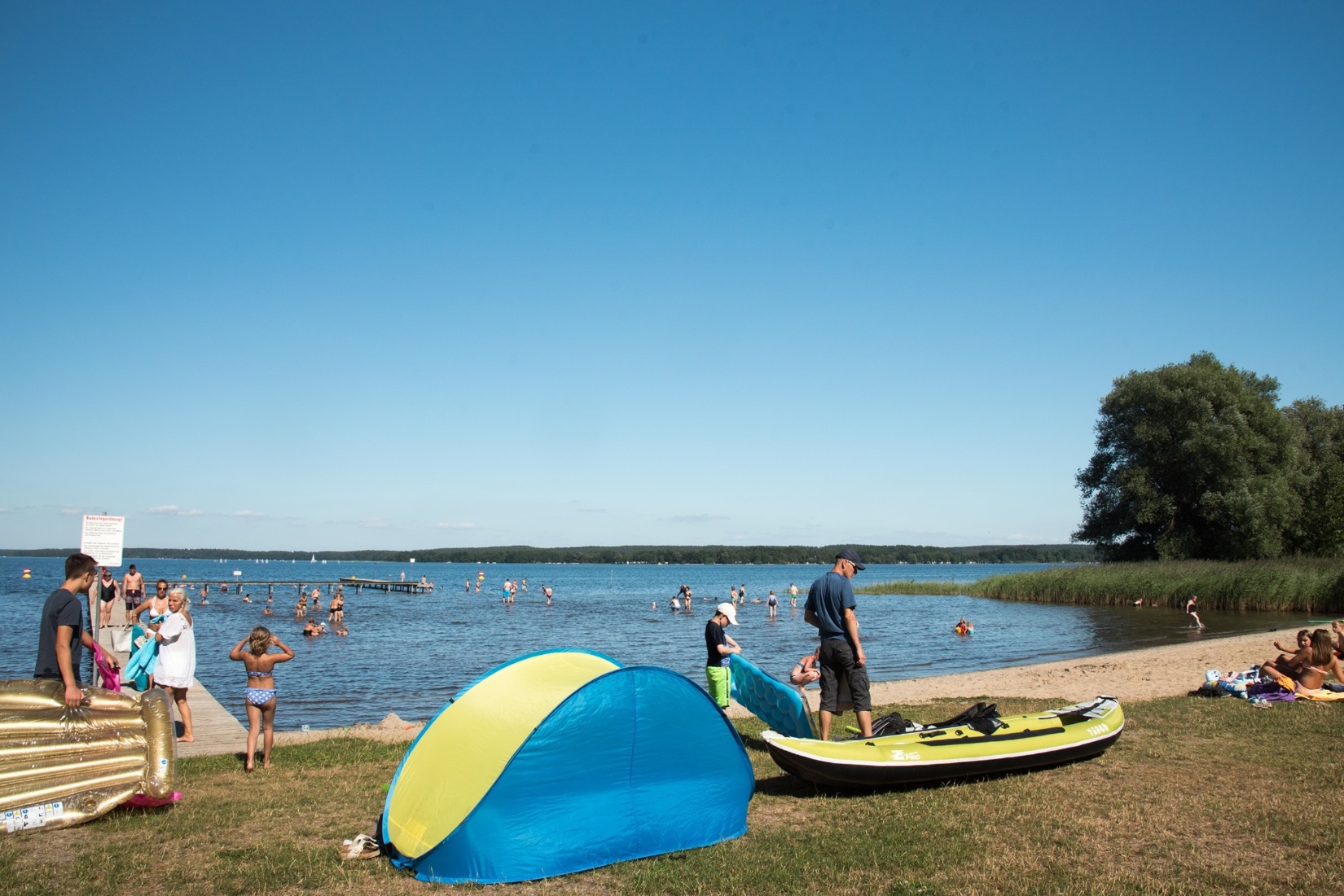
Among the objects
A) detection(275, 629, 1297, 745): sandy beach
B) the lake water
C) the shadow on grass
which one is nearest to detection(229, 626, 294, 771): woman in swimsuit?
detection(275, 629, 1297, 745): sandy beach

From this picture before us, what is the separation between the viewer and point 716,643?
10375 millimetres

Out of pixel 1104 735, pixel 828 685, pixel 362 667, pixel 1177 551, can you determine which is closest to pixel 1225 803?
pixel 1104 735

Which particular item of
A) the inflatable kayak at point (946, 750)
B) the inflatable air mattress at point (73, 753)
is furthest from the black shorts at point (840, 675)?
the inflatable air mattress at point (73, 753)

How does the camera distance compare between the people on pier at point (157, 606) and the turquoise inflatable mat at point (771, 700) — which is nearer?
the turquoise inflatable mat at point (771, 700)

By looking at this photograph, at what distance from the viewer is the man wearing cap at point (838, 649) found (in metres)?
8.15

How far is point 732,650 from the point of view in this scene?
10367 mm

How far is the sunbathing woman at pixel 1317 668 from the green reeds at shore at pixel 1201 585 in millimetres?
26021

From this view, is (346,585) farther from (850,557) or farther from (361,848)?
(361,848)

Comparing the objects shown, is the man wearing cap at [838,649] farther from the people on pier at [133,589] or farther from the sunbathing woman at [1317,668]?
the people on pier at [133,589]

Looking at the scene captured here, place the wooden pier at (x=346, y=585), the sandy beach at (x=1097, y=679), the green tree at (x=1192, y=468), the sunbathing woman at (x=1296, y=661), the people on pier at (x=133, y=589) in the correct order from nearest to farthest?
1. the sunbathing woman at (x=1296, y=661)
2. the sandy beach at (x=1097, y=679)
3. the people on pier at (x=133, y=589)
4. the green tree at (x=1192, y=468)
5. the wooden pier at (x=346, y=585)

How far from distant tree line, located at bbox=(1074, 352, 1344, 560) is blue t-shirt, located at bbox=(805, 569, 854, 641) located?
1667 inches

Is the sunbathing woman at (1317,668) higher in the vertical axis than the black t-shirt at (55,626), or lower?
lower

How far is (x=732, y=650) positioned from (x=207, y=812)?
5587mm

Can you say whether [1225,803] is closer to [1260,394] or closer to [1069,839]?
[1069,839]
